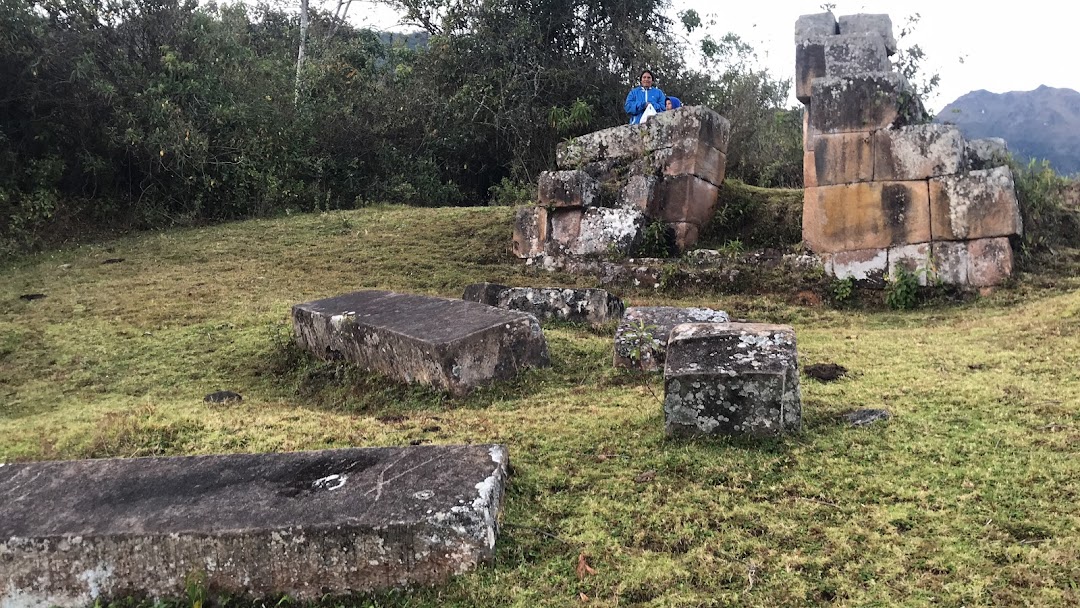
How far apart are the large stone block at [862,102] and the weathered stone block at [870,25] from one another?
138 cm

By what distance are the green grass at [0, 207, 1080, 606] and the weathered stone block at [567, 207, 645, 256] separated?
2.86 ft

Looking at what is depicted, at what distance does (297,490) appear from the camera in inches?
130

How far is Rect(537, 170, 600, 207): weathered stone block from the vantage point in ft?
34.4

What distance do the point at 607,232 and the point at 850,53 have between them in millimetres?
3701

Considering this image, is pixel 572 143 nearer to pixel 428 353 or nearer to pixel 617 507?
pixel 428 353

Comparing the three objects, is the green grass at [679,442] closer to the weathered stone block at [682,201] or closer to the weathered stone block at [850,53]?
the weathered stone block at [682,201]

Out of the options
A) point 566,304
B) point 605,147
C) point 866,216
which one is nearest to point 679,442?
point 566,304

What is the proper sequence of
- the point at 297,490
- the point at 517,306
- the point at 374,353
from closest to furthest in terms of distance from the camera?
1. the point at 297,490
2. the point at 374,353
3. the point at 517,306

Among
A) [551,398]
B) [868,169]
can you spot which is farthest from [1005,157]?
[551,398]

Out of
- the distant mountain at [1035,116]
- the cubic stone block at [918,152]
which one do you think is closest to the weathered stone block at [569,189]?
the cubic stone block at [918,152]

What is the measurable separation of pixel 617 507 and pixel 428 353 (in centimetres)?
243

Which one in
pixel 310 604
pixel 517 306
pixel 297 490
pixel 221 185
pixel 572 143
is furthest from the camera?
pixel 221 185

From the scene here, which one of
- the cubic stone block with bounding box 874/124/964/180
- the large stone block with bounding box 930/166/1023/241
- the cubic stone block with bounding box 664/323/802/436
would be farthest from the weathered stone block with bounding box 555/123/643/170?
the cubic stone block with bounding box 664/323/802/436

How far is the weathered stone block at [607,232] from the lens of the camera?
10102 millimetres
